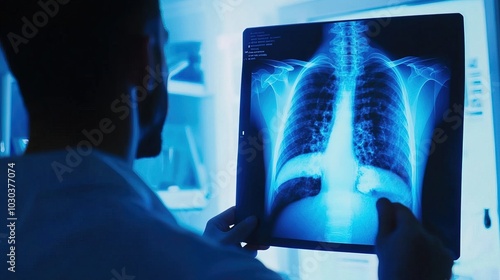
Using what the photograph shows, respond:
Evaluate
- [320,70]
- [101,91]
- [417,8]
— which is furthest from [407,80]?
[101,91]

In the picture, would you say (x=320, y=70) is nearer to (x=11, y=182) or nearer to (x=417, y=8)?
(x=417, y=8)

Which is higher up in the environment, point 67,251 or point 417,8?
point 417,8

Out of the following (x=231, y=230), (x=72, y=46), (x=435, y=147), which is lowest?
(x=231, y=230)

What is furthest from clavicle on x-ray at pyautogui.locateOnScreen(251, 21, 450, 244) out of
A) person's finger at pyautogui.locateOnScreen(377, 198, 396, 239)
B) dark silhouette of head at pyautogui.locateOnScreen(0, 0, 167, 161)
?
dark silhouette of head at pyautogui.locateOnScreen(0, 0, 167, 161)

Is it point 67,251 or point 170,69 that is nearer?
point 67,251

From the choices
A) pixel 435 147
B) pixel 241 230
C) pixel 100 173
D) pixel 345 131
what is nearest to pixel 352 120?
pixel 345 131

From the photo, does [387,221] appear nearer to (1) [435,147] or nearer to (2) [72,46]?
(1) [435,147]

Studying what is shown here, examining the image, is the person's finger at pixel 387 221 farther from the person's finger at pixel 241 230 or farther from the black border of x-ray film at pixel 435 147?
the person's finger at pixel 241 230

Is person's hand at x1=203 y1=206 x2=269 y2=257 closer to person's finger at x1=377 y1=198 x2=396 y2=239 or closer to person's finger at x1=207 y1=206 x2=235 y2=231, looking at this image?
person's finger at x1=207 y1=206 x2=235 y2=231

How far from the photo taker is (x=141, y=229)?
535 mm

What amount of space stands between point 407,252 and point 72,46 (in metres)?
0.57

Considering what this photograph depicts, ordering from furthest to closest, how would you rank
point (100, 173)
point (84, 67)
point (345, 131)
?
point (345, 131), point (84, 67), point (100, 173)

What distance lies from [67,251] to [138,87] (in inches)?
12.7

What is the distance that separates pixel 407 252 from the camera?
2.03 feet
